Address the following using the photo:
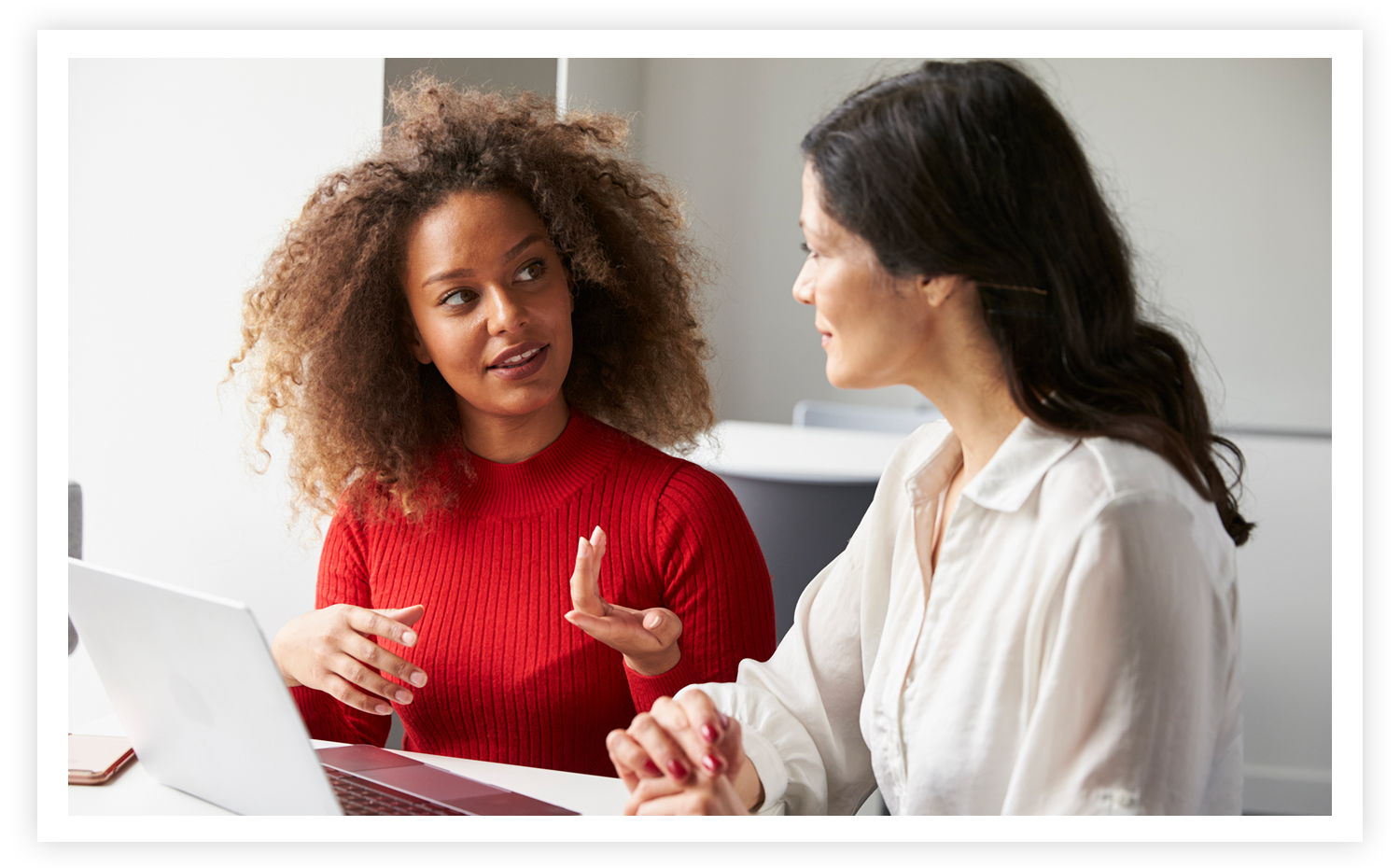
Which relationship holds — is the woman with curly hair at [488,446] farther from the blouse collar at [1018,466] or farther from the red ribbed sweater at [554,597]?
the blouse collar at [1018,466]

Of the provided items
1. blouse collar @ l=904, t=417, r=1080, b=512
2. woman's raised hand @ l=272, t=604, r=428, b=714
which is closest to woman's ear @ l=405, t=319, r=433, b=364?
woman's raised hand @ l=272, t=604, r=428, b=714

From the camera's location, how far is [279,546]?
5.20ft

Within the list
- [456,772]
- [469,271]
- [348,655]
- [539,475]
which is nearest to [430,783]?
[456,772]

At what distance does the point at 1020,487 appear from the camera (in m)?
0.72

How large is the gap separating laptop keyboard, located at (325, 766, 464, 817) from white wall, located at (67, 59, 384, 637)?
0.61 m

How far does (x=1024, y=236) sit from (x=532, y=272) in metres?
0.56

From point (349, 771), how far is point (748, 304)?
218 cm

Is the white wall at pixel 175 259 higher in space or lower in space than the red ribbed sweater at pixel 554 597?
higher

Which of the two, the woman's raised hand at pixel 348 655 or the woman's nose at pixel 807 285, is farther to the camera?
the woman's raised hand at pixel 348 655

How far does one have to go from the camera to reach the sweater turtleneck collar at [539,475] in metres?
1.15

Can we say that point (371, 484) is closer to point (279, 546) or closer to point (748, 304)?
point (279, 546)

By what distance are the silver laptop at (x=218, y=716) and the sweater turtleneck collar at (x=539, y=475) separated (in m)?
0.32

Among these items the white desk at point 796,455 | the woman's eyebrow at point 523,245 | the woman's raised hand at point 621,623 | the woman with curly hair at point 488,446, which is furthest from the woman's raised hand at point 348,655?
the white desk at point 796,455

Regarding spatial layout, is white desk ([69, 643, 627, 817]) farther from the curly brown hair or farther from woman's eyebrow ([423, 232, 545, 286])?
woman's eyebrow ([423, 232, 545, 286])
